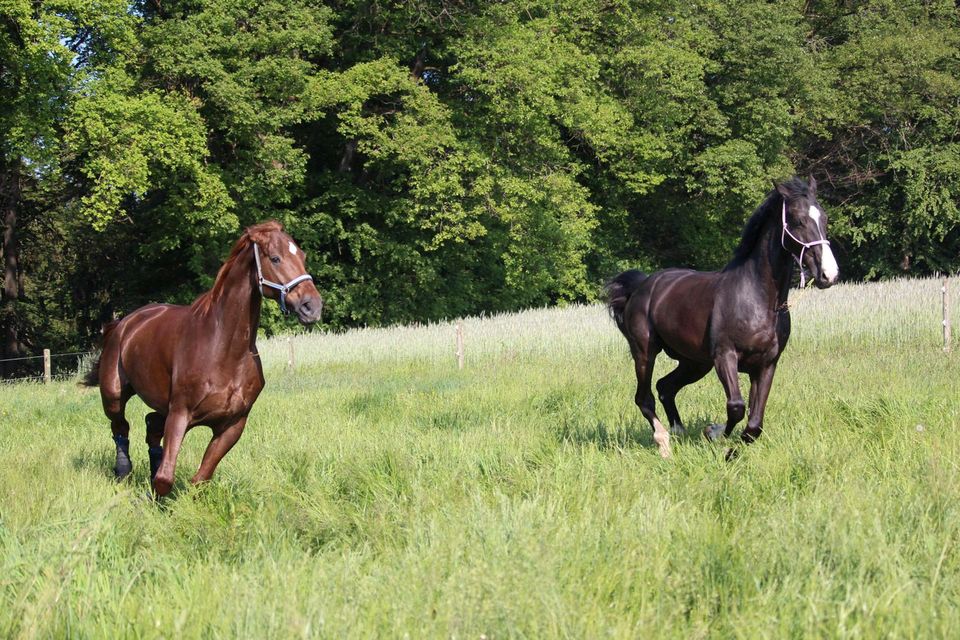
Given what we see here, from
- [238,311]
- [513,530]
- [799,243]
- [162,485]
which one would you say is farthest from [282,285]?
[799,243]

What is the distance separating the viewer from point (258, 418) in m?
10.9

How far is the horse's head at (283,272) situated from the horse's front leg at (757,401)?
3.35 metres

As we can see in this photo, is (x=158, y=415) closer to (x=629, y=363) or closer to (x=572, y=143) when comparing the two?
(x=629, y=363)

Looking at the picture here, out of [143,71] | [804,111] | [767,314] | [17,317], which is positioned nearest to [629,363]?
[767,314]

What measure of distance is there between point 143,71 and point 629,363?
1642 centimetres

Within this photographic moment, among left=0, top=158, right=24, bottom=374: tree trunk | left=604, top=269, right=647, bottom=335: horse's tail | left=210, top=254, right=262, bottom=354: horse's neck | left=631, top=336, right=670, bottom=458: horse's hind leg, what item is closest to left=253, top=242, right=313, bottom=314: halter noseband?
left=210, top=254, right=262, bottom=354: horse's neck

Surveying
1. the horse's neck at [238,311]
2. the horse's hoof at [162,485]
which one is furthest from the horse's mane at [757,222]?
the horse's hoof at [162,485]

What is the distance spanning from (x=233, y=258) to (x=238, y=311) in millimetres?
382

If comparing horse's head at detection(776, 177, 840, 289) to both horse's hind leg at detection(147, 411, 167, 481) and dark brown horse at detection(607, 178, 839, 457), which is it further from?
horse's hind leg at detection(147, 411, 167, 481)

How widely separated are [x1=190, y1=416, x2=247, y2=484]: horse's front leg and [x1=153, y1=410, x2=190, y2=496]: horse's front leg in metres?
0.17

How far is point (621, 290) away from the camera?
937 centimetres

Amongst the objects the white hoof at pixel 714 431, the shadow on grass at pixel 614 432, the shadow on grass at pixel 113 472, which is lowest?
the shadow on grass at pixel 113 472

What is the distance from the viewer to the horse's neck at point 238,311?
6258mm

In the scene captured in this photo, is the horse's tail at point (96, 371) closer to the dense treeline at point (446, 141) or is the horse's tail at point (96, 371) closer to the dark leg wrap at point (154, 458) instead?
the dark leg wrap at point (154, 458)
